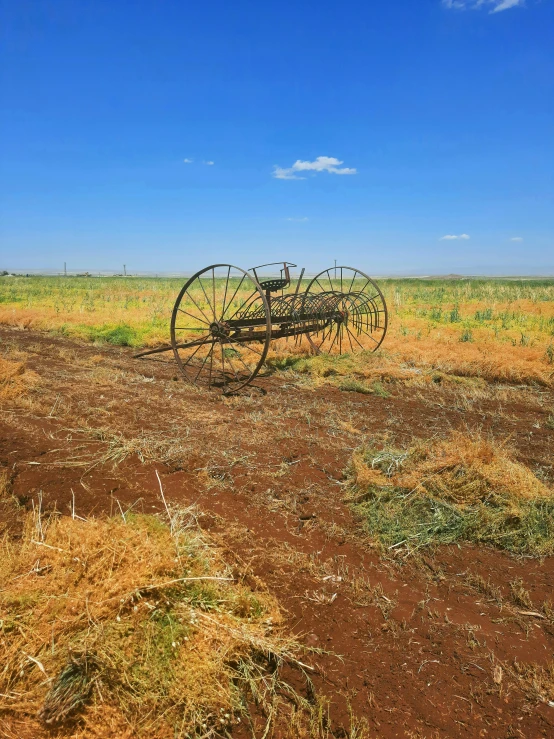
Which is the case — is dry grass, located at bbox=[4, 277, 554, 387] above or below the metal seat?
below

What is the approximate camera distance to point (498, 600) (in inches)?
114

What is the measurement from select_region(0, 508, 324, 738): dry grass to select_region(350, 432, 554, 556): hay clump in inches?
58.9

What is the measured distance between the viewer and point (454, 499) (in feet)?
12.8

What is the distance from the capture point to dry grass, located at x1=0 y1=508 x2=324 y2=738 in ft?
6.25

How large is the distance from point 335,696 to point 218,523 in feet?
5.33

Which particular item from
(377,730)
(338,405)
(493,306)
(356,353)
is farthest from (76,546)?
(493,306)

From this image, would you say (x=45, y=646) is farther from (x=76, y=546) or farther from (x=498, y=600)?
(x=498, y=600)

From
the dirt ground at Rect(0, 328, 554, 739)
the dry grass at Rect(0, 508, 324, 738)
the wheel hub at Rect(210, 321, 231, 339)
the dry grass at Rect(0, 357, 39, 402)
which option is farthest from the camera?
the wheel hub at Rect(210, 321, 231, 339)

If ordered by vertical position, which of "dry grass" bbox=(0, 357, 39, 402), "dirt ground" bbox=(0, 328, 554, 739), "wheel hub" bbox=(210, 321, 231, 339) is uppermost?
"wheel hub" bbox=(210, 321, 231, 339)

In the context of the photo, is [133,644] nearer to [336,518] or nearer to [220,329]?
[336,518]

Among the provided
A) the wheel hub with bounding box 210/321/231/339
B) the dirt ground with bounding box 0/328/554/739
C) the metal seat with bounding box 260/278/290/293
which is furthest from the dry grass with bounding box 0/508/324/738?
the metal seat with bounding box 260/278/290/293

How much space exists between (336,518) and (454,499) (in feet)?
3.43

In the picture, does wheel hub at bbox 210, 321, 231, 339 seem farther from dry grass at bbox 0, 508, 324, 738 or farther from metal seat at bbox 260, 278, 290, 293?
dry grass at bbox 0, 508, 324, 738

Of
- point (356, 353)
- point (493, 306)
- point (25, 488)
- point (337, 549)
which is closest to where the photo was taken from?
point (337, 549)
